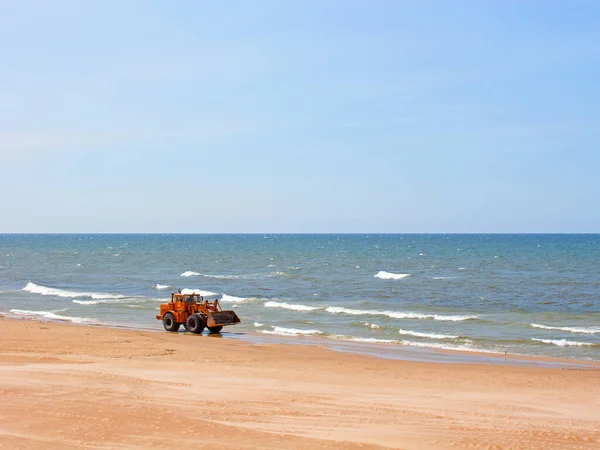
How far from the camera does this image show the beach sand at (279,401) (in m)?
11.6

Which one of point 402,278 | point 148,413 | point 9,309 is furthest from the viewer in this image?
point 402,278

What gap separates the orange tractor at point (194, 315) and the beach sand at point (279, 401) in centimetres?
619

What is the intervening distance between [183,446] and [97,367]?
30.1 feet

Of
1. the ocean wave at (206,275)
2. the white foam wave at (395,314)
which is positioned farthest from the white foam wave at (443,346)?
the ocean wave at (206,275)

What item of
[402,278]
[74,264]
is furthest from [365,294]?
[74,264]

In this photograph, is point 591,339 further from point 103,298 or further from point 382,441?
point 103,298

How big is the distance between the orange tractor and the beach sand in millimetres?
6194

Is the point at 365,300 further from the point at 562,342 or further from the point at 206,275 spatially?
the point at 206,275

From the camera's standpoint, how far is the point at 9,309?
41531 millimetres

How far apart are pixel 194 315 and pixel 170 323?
1279 mm

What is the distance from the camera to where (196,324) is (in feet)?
103

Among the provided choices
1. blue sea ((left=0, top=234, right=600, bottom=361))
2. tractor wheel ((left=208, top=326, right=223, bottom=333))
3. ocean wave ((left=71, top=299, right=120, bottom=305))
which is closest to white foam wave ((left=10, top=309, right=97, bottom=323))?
blue sea ((left=0, top=234, right=600, bottom=361))

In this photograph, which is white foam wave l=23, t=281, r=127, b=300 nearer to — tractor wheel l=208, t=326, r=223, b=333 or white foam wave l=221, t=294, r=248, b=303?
white foam wave l=221, t=294, r=248, b=303

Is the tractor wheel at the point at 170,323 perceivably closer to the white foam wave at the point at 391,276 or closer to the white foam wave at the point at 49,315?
the white foam wave at the point at 49,315
